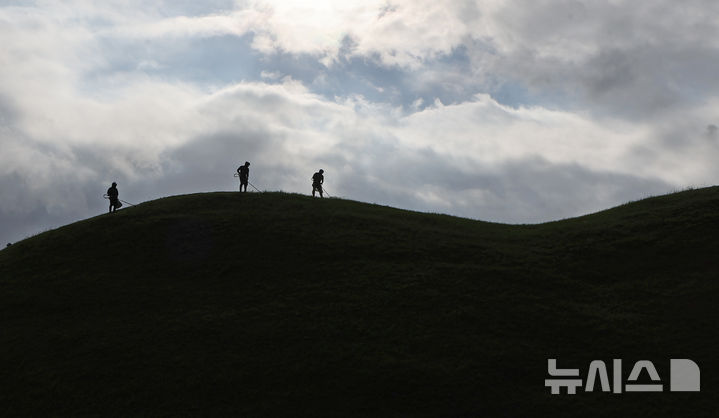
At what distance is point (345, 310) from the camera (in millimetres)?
30250

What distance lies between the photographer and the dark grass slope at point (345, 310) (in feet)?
78.7

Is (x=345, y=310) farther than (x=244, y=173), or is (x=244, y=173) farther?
(x=244, y=173)

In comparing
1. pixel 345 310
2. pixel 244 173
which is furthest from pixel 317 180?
pixel 345 310

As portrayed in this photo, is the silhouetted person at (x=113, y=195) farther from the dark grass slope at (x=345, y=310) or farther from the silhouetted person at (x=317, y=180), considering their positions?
the silhouetted person at (x=317, y=180)

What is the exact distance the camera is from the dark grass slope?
2398 centimetres

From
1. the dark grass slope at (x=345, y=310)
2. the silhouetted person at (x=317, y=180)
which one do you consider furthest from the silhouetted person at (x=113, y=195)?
the silhouetted person at (x=317, y=180)

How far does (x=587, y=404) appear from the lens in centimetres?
2342

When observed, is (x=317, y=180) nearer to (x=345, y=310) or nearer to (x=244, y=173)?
(x=244, y=173)

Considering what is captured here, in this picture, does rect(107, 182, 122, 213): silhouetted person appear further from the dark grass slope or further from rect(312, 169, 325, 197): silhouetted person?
rect(312, 169, 325, 197): silhouetted person

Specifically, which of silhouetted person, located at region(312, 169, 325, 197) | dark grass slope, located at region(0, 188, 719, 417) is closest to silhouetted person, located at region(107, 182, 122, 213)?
dark grass slope, located at region(0, 188, 719, 417)

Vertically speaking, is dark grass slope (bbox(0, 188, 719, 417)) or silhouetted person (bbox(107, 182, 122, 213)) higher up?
silhouetted person (bbox(107, 182, 122, 213))

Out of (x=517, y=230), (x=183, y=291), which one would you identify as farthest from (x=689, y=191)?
(x=183, y=291)

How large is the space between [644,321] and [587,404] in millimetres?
8328

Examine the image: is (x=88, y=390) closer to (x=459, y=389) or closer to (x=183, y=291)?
(x=183, y=291)
